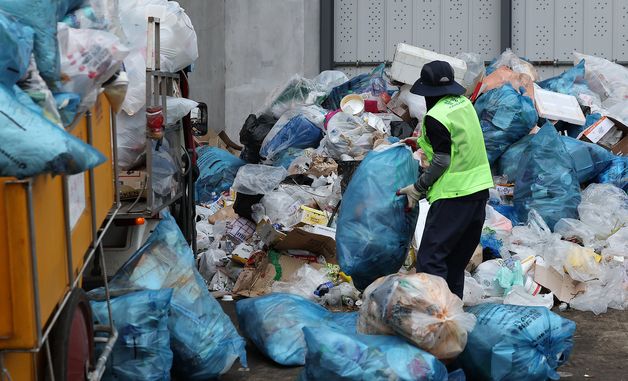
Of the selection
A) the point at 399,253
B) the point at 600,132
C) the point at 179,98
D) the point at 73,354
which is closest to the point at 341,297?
the point at 399,253

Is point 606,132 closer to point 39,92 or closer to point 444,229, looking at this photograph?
point 444,229

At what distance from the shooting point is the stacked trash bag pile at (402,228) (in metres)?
4.93

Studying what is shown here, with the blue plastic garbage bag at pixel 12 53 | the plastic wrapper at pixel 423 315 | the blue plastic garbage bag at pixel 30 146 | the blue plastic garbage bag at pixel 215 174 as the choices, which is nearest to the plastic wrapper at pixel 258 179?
the blue plastic garbage bag at pixel 215 174

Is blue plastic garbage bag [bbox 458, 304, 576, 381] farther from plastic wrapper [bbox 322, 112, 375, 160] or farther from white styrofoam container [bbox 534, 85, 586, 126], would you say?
white styrofoam container [bbox 534, 85, 586, 126]

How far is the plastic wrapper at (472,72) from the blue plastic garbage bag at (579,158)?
1204mm

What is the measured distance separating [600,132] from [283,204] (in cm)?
325

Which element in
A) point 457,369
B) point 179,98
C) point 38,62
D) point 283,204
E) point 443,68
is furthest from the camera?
point 283,204

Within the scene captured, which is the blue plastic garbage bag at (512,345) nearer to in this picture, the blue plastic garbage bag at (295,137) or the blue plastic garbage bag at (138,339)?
the blue plastic garbage bag at (138,339)

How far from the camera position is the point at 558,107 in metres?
9.80

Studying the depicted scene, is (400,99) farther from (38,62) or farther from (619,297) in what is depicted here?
(38,62)

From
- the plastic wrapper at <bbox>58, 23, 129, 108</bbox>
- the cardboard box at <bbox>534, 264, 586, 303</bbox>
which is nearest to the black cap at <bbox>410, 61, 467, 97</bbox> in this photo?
the cardboard box at <bbox>534, 264, 586, 303</bbox>

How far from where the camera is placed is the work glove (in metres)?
5.71

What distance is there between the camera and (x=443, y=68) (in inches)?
225

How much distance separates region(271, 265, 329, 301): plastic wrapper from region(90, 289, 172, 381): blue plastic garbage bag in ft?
7.18
